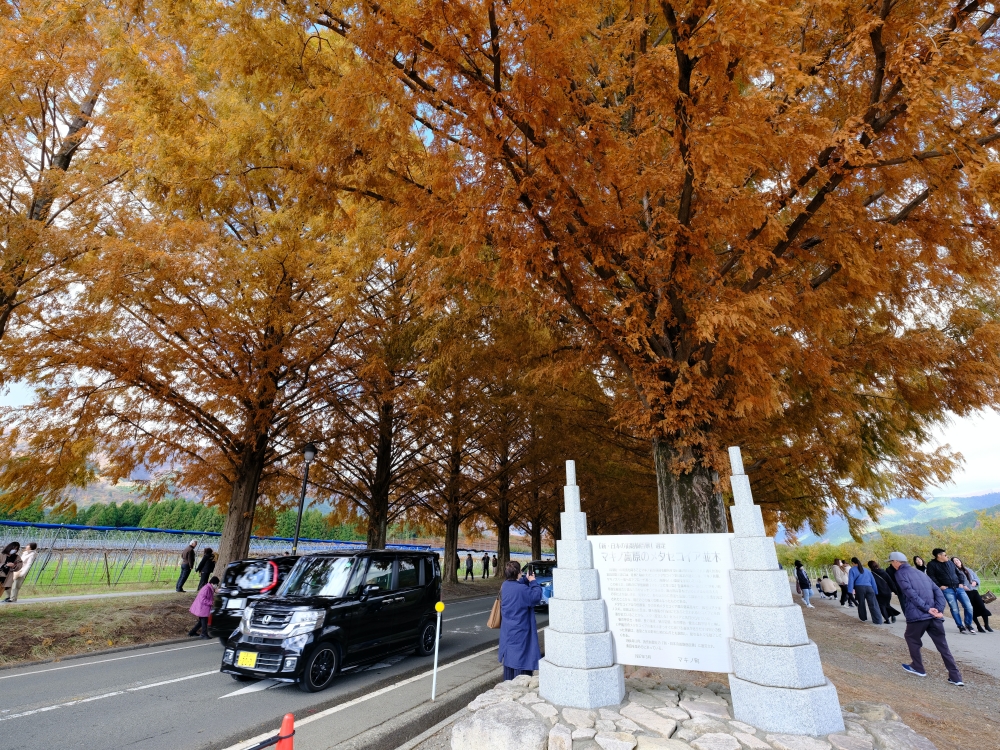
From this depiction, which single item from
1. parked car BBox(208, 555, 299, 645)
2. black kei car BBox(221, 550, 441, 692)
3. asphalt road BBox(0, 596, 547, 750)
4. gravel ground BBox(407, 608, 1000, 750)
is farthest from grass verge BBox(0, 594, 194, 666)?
gravel ground BBox(407, 608, 1000, 750)

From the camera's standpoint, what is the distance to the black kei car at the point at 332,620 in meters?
6.29

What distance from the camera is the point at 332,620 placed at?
6.62 m

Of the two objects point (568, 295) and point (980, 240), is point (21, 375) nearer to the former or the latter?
point (568, 295)

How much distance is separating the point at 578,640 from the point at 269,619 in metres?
4.50

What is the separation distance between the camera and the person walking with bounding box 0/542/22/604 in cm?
1082

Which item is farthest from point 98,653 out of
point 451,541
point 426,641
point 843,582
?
point 843,582

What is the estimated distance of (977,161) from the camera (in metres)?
3.80

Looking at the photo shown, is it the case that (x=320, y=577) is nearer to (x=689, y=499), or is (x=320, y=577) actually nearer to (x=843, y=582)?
(x=689, y=499)

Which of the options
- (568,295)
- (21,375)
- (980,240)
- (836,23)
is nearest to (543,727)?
(568,295)

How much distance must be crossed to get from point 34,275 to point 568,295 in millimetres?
8936

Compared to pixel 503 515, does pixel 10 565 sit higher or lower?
lower

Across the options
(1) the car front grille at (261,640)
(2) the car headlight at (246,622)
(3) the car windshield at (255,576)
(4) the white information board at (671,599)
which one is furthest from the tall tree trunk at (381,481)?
(4) the white information board at (671,599)

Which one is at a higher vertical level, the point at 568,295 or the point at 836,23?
the point at 836,23

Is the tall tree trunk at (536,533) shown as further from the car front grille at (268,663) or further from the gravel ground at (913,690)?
the car front grille at (268,663)
